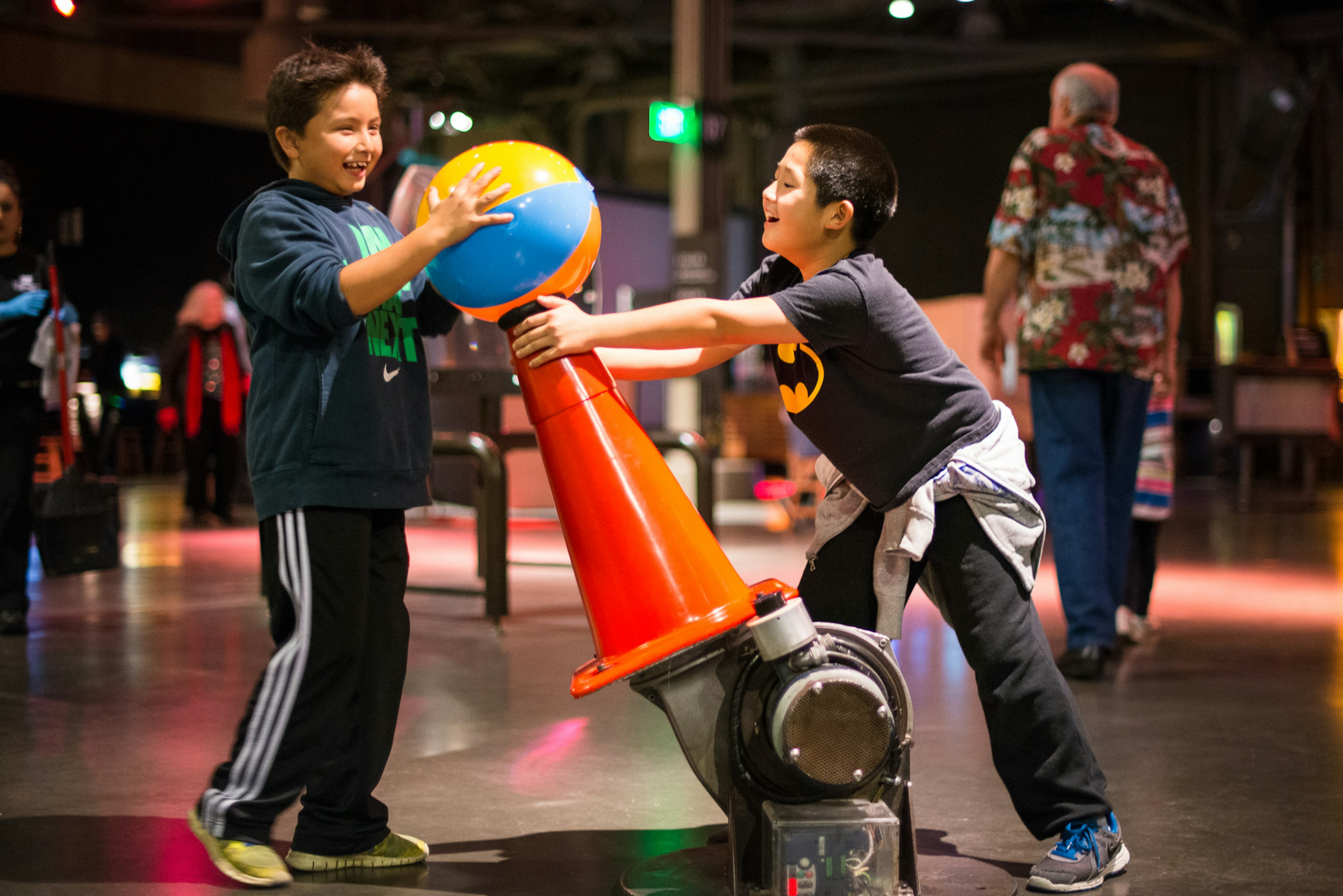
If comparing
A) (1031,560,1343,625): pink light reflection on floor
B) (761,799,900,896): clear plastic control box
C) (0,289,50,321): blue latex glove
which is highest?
(0,289,50,321): blue latex glove

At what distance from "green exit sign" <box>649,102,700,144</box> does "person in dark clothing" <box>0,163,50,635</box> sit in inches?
243

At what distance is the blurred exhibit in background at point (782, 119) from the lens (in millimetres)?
14930

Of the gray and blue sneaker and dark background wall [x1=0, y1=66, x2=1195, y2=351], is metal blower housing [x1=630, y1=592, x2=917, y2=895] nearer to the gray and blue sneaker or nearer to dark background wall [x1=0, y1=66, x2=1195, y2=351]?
the gray and blue sneaker

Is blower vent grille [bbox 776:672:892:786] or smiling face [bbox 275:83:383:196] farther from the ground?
smiling face [bbox 275:83:383:196]

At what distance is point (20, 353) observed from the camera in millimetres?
4609

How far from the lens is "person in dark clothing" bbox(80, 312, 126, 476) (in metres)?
11.8

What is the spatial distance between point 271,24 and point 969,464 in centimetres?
1294

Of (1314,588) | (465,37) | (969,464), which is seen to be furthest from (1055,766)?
(465,37)

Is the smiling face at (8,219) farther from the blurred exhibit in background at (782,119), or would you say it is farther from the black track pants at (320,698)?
the blurred exhibit in background at (782,119)

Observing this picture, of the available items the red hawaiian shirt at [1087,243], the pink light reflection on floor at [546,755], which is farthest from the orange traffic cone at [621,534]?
the red hawaiian shirt at [1087,243]

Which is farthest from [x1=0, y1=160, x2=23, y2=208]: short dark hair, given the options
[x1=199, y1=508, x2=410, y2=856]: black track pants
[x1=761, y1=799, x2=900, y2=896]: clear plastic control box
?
[x1=761, y1=799, x2=900, y2=896]: clear plastic control box

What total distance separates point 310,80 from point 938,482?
4.01 ft

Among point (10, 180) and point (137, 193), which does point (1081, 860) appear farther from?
point (137, 193)

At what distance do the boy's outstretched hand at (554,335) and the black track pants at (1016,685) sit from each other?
2.16ft
